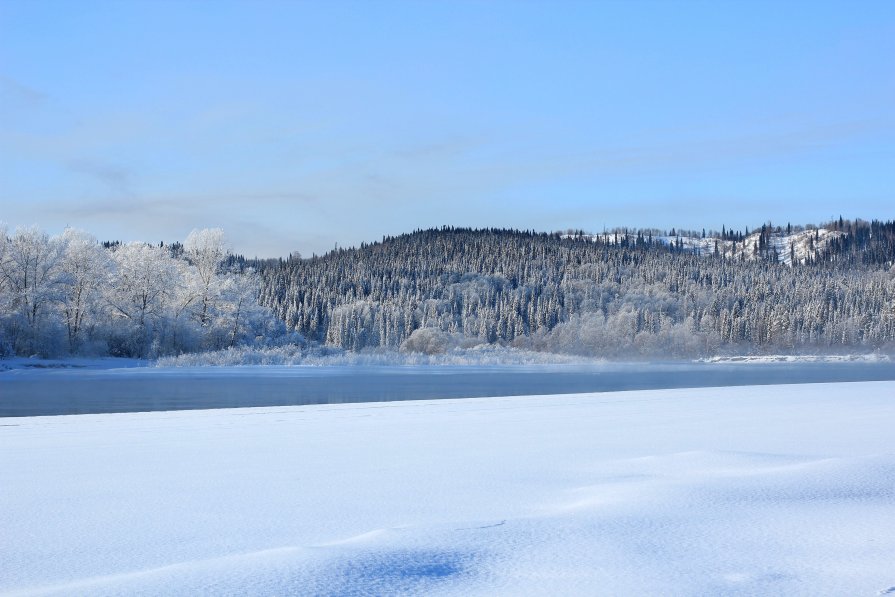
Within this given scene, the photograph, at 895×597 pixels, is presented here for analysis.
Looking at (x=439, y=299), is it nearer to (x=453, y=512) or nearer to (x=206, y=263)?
(x=206, y=263)

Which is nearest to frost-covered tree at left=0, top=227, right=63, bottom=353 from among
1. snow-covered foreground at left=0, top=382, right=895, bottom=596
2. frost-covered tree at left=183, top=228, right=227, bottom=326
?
frost-covered tree at left=183, top=228, right=227, bottom=326

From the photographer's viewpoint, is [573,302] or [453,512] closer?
[453,512]

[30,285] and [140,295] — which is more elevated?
[30,285]

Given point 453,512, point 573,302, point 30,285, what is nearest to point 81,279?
point 30,285

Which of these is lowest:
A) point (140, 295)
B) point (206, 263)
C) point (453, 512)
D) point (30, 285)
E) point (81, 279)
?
point (453, 512)

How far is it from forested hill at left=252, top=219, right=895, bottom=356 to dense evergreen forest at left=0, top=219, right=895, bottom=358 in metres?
0.33

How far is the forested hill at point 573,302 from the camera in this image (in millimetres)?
110812

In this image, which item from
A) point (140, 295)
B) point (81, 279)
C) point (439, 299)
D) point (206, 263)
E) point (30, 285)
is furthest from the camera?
point (439, 299)

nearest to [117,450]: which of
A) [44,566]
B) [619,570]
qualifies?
[44,566]

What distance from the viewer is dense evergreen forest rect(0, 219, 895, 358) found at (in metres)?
47.0

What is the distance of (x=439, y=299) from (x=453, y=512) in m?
123

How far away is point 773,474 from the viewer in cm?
690

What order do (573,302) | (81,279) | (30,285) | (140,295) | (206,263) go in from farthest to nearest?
(573,302)
(206,263)
(140,295)
(81,279)
(30,285)

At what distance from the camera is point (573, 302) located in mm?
127250
